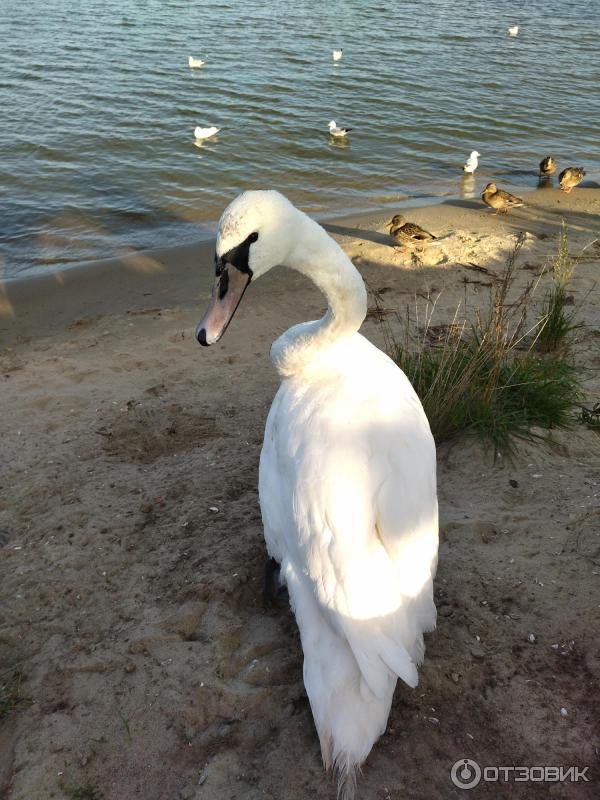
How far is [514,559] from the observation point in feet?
11.9

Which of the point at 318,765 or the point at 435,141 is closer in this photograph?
the point at 318,765

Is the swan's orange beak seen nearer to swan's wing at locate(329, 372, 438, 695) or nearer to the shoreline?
swan's wing at locate(329, 372, 438, 695)

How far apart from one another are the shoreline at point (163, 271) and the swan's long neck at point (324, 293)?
15.5 feet

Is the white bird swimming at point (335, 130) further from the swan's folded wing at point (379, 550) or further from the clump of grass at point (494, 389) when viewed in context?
the swan's folded wing at point (379, 550)

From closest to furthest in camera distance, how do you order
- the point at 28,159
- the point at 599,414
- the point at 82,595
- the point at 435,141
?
the point at 82,595
the point at 599,414
the point at 28,159
the point at 435,141

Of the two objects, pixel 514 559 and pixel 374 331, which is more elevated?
pixel 514 559

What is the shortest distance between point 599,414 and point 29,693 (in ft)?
12.0

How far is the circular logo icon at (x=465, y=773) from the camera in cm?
265

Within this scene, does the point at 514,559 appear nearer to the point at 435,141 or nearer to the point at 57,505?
the point at 57,505

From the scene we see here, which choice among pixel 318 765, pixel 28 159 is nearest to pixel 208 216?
pixel 28 159

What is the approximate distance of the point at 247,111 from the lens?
567 inches

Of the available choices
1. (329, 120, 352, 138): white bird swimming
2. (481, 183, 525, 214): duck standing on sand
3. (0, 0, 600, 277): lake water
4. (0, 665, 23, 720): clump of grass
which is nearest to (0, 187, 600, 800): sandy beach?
(0, 665, 23, 720): clump of grass

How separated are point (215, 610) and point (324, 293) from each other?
1597 mm

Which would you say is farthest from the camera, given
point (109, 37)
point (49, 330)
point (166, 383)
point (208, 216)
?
point (109, 37)
